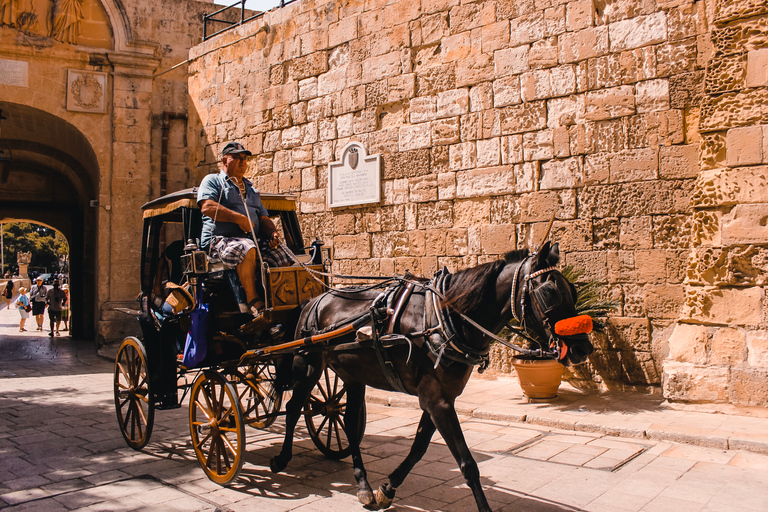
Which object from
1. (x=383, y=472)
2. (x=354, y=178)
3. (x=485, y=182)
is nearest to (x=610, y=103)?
(x=485, y=182)

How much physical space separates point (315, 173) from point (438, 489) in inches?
277

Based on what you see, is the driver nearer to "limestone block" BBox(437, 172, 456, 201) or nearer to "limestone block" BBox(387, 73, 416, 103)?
"limestone block" BBox(437, 172, 456, 201)

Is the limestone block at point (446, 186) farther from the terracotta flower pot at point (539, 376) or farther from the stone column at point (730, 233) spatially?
the stone column at point (730, 233)

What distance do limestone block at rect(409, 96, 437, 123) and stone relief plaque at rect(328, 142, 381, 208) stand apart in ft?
2.80

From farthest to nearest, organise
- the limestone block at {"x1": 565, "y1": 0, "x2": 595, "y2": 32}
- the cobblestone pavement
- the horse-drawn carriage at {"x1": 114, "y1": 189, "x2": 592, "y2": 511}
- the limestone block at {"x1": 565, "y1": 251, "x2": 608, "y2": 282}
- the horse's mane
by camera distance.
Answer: the limestone block at {"x1": 565, "y1": 0, "x2": 595, "y2": 32}, the limestone block at {"x1": 565, "y1": 251, "x2": 608, "y2": 282}, the cobblestone pavement, the horse's mane, the horse-drawn carriage at {"x1": 114, "y1": 189, "x2": 592, "y2": 511}

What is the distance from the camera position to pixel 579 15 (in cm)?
746

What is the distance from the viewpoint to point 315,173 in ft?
33.6

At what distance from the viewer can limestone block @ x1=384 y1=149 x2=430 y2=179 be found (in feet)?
29.0

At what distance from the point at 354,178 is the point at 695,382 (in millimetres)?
5646

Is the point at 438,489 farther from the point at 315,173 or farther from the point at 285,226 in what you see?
the point at 315,173

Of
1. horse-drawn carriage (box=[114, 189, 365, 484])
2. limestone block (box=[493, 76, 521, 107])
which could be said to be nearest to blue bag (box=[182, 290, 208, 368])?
horse-drawn carriage (box=[114, 189, 365, 484])

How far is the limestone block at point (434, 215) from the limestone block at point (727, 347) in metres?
3.69

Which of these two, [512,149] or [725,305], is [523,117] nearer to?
[512,149]

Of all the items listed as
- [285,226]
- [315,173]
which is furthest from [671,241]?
[315,173]
